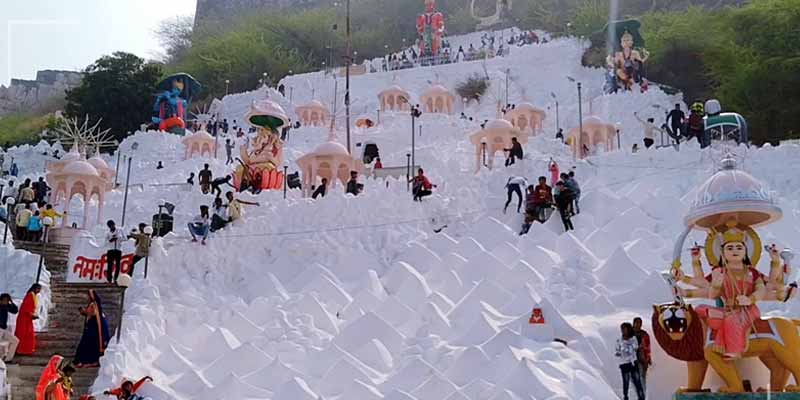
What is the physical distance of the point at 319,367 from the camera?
11.0 m

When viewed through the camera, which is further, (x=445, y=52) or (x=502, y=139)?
(x=445, y=52)

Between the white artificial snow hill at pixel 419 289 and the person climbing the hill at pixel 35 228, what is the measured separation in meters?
2.49

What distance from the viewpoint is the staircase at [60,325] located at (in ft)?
36.0

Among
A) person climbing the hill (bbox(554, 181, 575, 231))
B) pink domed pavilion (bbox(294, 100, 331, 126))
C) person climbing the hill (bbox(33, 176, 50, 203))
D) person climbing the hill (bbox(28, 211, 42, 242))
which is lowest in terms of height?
person climbing the hill (bbox(28, 211, 42, 242))

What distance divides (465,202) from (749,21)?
1960 centimetres

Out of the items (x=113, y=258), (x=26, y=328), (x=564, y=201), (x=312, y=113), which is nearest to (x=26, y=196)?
(x=113, y=258)

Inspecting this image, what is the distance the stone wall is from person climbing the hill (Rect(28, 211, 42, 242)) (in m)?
49.5

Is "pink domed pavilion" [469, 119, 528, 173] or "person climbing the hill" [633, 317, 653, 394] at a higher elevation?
"pink domed pavilion" [469, 119, 528, 173]

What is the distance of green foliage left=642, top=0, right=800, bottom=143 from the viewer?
2797 cm

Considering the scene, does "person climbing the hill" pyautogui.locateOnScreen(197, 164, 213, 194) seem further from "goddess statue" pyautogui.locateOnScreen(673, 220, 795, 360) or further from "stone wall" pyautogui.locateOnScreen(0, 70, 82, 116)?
"stone wall" pyautogui.locateOnScreen(0, 70, 82, 116)

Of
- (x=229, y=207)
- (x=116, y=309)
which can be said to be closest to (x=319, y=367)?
(x=116, y=309)

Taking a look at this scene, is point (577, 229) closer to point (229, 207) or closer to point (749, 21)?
point (229, 207)

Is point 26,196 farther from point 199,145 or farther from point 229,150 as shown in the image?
point 199,145

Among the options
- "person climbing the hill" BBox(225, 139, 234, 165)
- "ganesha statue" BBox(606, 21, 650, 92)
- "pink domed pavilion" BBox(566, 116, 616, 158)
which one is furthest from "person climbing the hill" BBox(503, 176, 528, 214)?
"ganesha statue" BBox(606, 21, 650, 92)
